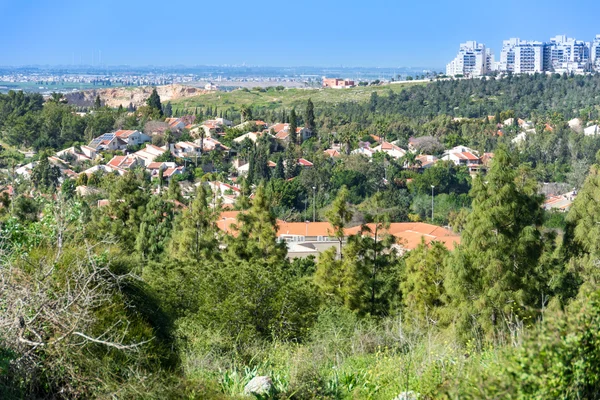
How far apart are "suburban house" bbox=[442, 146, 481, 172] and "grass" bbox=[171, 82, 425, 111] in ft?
94.9

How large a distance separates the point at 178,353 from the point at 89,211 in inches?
402

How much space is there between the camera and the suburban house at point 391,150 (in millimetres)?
39213

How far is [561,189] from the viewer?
32531 millimetres

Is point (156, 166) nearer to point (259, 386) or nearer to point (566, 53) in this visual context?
point (259, 386)

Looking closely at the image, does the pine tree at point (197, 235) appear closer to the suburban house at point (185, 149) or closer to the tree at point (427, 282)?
the tree at point (427, 282)

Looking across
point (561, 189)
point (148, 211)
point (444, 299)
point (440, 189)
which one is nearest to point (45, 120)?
point (440, 189)

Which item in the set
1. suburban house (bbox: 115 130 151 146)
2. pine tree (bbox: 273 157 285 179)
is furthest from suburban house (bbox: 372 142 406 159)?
suburban house (bbox: 115 130 151 146)

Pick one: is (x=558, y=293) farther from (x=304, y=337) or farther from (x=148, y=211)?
(x=148, y=211)

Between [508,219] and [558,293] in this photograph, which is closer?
[508,219]

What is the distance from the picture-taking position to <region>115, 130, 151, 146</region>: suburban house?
41875mm

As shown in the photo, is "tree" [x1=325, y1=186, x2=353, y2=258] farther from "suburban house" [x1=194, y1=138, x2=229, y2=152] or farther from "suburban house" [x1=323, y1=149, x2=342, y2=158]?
"suburban house" [x1=194, y1=138, x2=229, y2=152]

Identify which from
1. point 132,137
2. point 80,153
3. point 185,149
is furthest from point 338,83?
point 80,153

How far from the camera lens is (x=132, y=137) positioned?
4231 centimetres

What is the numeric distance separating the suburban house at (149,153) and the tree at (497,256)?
96.7ft
